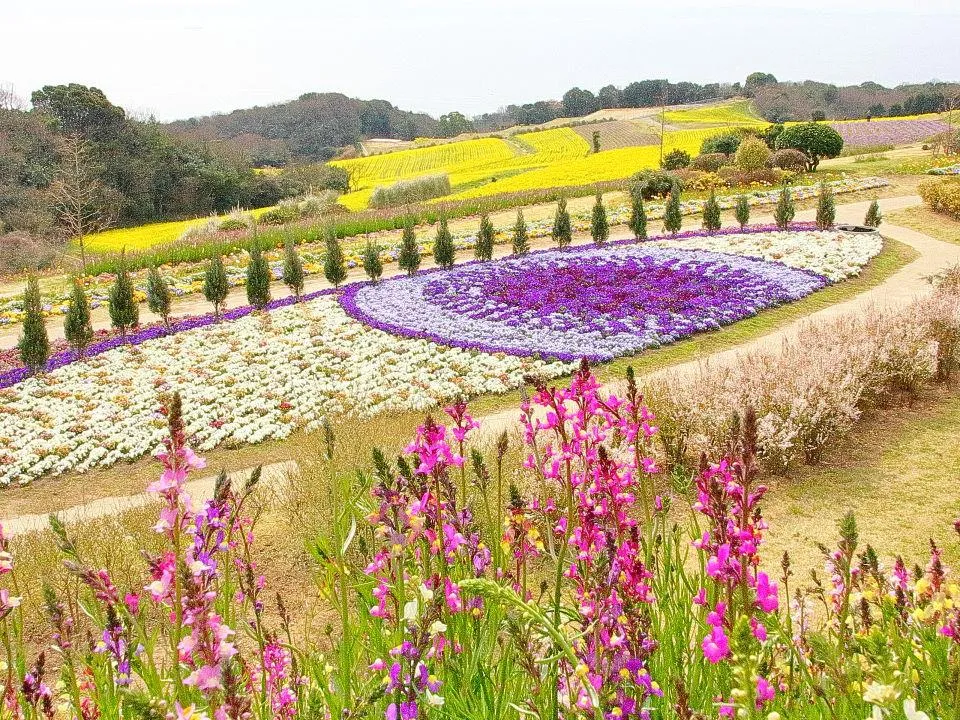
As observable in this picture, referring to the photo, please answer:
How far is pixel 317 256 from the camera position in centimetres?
2594

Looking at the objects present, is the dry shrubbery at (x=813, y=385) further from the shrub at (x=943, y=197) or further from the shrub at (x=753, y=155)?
the shrub at (x=753, y=155)

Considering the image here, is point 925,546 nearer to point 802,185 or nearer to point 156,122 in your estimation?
point 802,185

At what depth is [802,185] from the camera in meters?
32.7

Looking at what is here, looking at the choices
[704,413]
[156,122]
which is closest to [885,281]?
[704,413]

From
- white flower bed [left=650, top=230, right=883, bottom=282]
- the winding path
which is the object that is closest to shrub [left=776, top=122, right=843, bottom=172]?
the winding path

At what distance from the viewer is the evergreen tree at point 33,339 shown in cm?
1448

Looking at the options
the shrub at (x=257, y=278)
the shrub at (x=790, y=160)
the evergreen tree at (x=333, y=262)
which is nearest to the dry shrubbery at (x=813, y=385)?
the shrub at (x=257, y=278)

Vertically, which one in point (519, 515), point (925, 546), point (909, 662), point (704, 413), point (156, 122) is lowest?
point (925, 546)

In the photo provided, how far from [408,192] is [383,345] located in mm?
30655

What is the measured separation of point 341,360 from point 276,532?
696 cm

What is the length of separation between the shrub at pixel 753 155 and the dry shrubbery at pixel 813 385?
1056 inches

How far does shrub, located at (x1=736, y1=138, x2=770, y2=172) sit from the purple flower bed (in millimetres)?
18332

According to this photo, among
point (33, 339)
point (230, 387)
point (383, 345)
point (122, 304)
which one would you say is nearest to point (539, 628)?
point (230, 387)

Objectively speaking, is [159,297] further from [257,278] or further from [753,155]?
[753,155]
